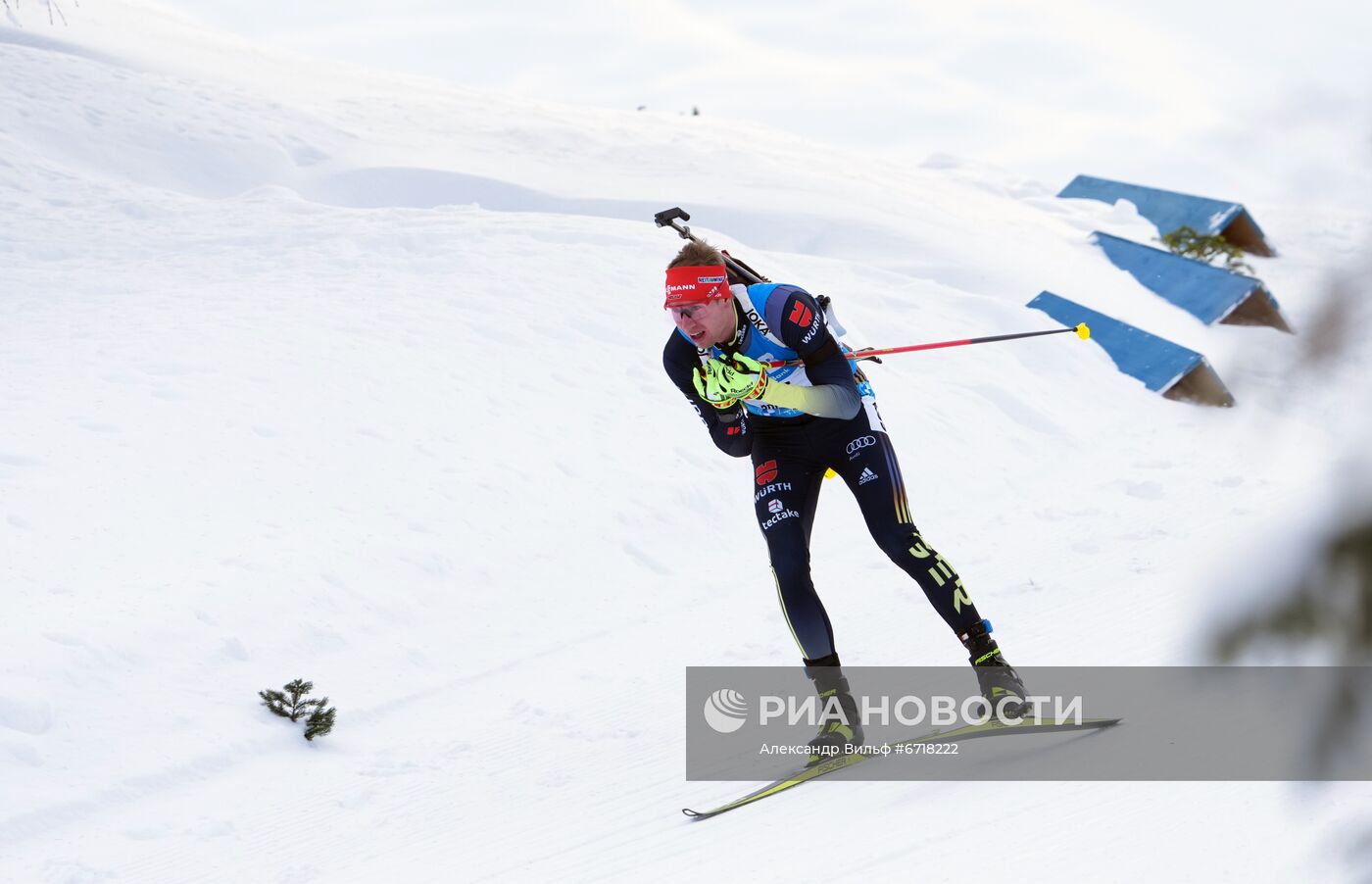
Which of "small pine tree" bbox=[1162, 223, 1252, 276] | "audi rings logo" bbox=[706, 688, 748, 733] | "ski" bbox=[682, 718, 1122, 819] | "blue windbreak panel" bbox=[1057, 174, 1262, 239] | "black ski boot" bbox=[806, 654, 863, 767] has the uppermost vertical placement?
"blue windbreak panel" bbox=[1057, 174, 1262, 239]

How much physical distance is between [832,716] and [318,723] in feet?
8.63

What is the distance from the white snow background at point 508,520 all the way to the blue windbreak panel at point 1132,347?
273 mm

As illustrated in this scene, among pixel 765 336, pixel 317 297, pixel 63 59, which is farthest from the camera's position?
pixel 63 59

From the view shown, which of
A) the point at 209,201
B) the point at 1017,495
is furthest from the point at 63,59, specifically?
the point at 1017,495

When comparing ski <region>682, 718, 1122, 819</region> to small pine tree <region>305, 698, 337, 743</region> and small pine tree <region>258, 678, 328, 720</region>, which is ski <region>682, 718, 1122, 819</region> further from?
small pine tree <region>258, 678, 328, 720</region>

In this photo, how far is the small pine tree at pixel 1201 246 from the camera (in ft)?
62.7

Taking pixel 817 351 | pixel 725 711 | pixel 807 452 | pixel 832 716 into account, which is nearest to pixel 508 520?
pixel 725 711

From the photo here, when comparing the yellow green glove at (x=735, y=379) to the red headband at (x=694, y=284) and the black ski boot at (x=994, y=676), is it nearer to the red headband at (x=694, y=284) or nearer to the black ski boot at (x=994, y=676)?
the red headband at (x=694, y=284)

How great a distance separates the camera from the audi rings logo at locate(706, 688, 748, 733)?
5.98 meters

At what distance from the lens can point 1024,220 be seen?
835 inches

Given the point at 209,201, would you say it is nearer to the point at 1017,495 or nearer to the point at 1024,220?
the point at 1017,495

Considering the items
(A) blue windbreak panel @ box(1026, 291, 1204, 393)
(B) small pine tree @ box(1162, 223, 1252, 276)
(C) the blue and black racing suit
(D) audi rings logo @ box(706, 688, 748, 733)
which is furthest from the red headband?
(B) small pine tree @ box(1162, 223, 1252, 276)

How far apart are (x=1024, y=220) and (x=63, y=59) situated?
53.8 feet

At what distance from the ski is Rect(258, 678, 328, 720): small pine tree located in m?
2.38
